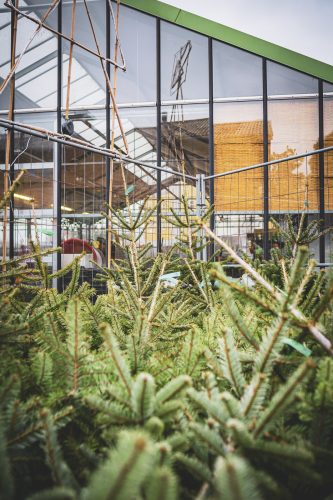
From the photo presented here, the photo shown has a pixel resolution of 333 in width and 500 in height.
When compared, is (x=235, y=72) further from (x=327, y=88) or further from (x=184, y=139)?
(x=327, y=88)

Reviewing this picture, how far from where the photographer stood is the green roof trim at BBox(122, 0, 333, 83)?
5465 millimetres

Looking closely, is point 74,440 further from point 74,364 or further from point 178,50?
point 178,50

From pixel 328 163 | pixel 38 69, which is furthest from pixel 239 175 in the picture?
pixel 38 69

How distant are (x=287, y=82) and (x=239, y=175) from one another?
1.97m

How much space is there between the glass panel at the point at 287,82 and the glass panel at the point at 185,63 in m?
1.22

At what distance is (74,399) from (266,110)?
6097 mm

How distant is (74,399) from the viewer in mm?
729

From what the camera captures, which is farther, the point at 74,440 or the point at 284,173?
the point at 284,173

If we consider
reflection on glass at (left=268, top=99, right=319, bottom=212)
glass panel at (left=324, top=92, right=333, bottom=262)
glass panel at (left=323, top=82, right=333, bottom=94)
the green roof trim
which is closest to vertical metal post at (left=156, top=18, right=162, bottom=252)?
the green roof trim

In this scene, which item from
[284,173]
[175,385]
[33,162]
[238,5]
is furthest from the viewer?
[238,5]

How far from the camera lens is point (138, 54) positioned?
5.84 metres

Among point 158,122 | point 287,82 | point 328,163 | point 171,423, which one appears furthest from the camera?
point 158,122

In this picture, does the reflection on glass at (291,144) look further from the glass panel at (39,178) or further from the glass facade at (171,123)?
the glass panel at (39,178)

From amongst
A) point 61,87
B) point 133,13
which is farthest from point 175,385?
point 133,13
